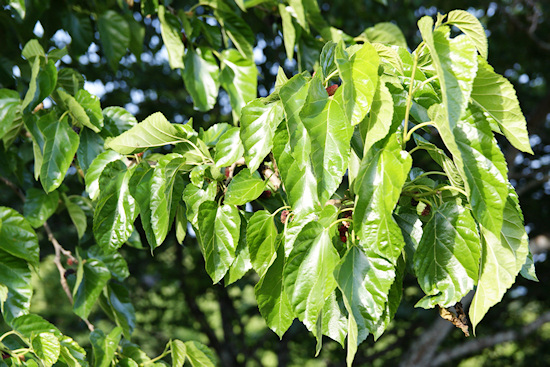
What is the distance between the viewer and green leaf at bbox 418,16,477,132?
0.48 m

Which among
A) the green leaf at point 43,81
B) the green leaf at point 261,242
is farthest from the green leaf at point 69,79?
the green leaf at point 261,242

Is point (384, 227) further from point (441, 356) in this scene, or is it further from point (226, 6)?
point (441, 356)

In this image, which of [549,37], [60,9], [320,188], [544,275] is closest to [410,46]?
[549,37]

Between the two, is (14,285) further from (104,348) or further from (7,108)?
(7,108)

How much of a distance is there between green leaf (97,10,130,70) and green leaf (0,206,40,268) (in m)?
0.57

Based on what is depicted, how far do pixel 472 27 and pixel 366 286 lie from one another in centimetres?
30

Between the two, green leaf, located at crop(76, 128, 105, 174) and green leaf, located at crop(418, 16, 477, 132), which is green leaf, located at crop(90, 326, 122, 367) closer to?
green leaf, located at crop(76, 128, 105, 174)

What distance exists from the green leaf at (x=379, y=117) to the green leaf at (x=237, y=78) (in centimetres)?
75

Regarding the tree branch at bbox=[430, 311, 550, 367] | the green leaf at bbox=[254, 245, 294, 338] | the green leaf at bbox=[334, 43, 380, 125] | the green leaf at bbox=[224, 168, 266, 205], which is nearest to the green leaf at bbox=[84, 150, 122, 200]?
the green leaf at bbox=[224, 168, 266, 205]

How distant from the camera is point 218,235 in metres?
0.74

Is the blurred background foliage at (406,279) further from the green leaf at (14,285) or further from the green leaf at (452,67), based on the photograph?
the green leaf at (452,67)

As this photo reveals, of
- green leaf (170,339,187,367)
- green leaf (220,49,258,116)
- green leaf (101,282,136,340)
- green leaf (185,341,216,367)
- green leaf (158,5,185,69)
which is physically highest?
green leaf (158,5,185,69)

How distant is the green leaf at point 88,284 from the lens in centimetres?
109

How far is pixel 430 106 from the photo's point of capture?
59 cm
